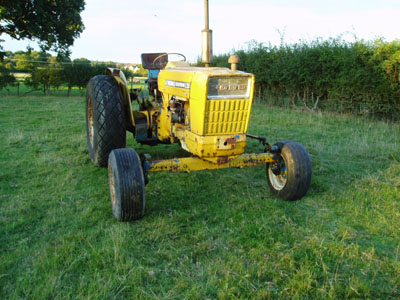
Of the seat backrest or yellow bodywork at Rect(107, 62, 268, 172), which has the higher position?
the seat backrest

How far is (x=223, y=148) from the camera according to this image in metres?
3.39

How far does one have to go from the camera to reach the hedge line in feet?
28.0

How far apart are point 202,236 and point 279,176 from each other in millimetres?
1495

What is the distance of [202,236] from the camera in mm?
3062

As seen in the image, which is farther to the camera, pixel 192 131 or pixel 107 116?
pixel 107 116

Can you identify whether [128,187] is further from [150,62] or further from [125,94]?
[150,62]

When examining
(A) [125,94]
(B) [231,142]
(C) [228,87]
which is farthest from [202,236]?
(A) [125,94]

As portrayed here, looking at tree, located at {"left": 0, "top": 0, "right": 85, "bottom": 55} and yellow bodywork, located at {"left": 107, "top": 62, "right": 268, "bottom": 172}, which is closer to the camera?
yellow bodywork, located at {"left": 107, "top": 62, "right": 268, "bottom": 172}

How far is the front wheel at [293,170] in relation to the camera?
3721 mm

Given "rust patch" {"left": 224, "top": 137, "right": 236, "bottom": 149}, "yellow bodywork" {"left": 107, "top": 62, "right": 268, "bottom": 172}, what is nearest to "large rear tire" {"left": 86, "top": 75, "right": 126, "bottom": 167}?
"yellow bodywork" {"left": 107, "top": 62, "right": 268, "bottom": 172}

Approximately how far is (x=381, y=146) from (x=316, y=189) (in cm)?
287

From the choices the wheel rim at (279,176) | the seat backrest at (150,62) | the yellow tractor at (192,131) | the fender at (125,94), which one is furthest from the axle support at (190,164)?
the seat backrest at (150,62)

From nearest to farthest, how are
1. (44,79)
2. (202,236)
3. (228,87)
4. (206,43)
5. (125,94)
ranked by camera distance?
(202,236) < (228,87) < (206,43) < (125,94) < (44,79)

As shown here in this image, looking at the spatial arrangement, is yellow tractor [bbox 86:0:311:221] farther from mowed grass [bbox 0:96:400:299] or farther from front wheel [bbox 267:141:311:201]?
mowed grass [bbox 0:96:400:299]
